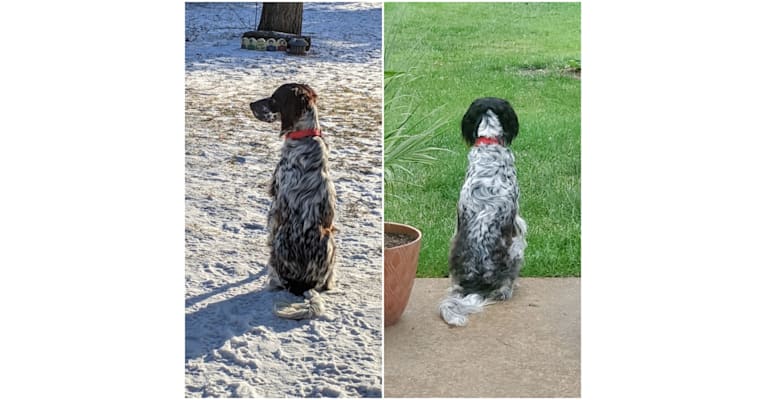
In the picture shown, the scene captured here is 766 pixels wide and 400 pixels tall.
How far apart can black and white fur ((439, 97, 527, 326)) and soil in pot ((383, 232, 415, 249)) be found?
8.1 inches

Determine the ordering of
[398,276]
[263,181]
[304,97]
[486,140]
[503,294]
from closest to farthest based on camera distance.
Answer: [304,97] < [263,181] < [398,276] < [486,140] < [503,294]

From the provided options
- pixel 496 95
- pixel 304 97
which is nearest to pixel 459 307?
pixel 496 95

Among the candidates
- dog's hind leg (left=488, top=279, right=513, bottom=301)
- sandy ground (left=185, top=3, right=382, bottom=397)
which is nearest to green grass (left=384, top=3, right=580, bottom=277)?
dog's hind leg (left=488, top=279, right=513, bottom=301)

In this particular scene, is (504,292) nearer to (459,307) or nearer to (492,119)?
(459,307)

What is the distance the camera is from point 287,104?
11.4ft

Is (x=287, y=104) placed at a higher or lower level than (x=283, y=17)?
lower

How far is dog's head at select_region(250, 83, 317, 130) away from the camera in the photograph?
3461 mm

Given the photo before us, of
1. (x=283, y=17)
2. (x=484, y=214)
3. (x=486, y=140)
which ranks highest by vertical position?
(x=283, y=17)

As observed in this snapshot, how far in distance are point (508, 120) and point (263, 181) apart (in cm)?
109

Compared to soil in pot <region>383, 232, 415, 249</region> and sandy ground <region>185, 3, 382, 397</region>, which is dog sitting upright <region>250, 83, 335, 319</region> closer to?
sandy ground <region>185, 3, 382, 397</region>

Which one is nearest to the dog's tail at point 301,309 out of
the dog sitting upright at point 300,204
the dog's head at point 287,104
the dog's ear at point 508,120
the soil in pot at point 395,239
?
the dog sitting upright at point 300,204

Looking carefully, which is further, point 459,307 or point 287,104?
point 459,307

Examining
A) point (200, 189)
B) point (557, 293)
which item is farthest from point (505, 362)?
point (200, 189)

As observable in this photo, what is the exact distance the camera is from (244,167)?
11.8 feet
